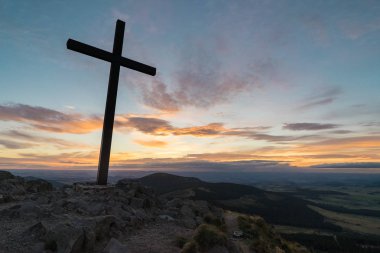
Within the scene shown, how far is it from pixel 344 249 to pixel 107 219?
133379 mm

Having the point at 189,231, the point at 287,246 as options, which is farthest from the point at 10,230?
the point at 287,246

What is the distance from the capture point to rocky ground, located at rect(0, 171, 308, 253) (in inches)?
408

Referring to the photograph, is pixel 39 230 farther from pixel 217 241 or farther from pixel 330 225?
pixel 330 225

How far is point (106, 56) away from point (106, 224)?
10.1 m

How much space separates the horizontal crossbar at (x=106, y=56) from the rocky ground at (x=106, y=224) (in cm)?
773

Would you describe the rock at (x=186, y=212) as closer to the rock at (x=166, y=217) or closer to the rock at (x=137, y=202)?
the rock at (x=166, y=217)

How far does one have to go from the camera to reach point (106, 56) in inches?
671

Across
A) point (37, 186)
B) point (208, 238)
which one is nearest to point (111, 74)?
point (208, 238)

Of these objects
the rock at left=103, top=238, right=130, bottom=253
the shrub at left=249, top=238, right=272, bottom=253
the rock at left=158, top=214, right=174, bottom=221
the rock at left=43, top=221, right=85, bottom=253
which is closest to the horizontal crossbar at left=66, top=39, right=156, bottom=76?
the rock at left=158, top=214, right=174, bottom=221

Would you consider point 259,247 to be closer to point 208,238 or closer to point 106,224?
point 208,238

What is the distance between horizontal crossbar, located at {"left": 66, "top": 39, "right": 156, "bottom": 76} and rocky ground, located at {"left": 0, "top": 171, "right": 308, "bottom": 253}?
773 centimetres

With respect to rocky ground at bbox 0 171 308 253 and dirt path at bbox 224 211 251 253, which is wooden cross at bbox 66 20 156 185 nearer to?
rocky ground at bbox 0 171 308 253

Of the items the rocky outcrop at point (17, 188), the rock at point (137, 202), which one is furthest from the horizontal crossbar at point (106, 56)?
the rocky outcrop at point (17, 188)

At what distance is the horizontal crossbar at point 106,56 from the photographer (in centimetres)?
1571
